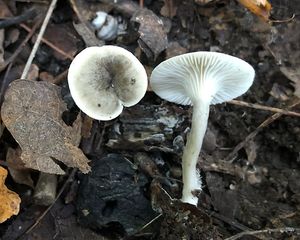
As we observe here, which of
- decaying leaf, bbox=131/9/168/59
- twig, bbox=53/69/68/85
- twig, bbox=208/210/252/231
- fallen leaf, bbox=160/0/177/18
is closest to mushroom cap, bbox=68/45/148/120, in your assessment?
twig, bbox=53/69/68/85

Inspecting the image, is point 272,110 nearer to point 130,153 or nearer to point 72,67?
point 130,153

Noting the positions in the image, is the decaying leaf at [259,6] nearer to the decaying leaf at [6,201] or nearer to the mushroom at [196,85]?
the mushroom at [196,85]

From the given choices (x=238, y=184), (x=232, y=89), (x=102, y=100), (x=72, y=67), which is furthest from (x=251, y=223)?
(x=72, y=67)

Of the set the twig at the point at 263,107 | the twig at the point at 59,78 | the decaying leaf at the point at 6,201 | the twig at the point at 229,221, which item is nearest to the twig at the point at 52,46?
the twig at the point at 59,78

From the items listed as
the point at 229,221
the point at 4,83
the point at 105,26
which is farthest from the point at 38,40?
the point at 229,221

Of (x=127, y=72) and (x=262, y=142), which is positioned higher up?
(x=127, y=72)
